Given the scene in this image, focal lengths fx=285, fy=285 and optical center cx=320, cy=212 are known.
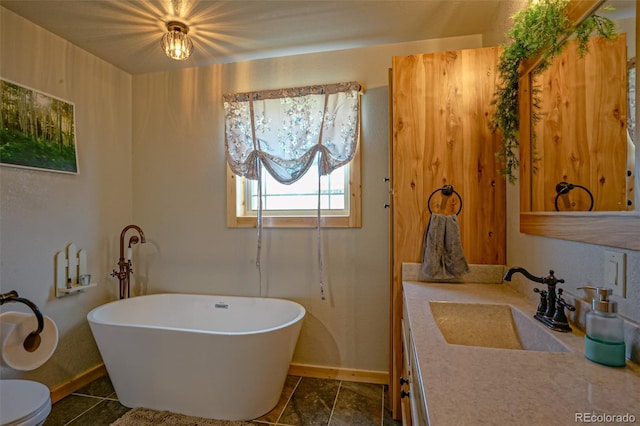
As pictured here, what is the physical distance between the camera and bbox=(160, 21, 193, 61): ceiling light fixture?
1.85m

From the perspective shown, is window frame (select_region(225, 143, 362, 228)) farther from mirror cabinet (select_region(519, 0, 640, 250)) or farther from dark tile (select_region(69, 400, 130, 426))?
dark tile (select_region(69, 400, 130, 426))

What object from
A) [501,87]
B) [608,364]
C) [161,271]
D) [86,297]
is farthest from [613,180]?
[86,297]

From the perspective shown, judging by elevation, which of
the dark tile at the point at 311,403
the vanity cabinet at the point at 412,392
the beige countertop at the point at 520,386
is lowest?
the dark tile at the point at 311,403

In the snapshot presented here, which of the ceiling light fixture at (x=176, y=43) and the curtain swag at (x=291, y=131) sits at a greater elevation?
the ceiling light fixture at (x=176, y=43)

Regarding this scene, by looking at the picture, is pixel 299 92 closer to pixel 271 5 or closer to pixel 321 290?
pixel 271 5

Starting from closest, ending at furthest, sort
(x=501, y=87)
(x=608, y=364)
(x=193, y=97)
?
1. (x=608, y=364)
2. (x=501, y=87)
3. (x=193, y=97)

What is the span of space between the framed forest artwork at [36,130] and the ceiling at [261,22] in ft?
1.66

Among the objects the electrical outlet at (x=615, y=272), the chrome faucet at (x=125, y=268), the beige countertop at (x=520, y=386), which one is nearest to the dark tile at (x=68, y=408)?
the chrome faucet at (x=125, y=268)

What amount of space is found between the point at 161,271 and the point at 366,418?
6.67ft

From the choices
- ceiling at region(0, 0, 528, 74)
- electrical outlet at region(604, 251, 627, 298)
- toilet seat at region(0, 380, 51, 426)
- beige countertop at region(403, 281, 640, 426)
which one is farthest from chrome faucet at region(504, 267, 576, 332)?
toilet seat at region(0, 380, 51, 426)

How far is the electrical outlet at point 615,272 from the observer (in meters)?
0.78

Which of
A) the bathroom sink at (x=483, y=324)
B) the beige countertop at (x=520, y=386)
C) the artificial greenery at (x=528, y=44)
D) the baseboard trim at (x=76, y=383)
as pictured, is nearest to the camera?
the beige countertop at (x=520, y=386)

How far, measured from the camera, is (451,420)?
0.52m

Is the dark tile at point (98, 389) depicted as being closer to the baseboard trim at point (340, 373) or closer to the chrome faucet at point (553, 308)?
the baseboard trim at point (340, 373)
